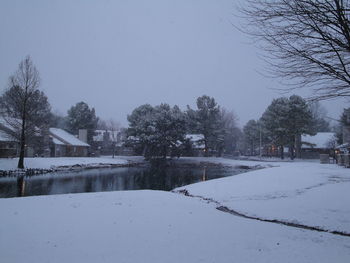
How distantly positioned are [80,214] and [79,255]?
4124mm

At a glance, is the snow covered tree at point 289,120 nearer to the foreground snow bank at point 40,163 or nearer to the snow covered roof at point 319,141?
the snow covered roof at point 319,141

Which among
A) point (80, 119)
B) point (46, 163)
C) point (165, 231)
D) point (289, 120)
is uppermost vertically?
point (80, 119)

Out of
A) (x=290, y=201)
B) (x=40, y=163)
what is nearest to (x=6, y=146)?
(x=40, y=163)

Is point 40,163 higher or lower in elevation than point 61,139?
lower

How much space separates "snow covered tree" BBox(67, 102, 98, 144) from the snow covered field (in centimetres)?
6128

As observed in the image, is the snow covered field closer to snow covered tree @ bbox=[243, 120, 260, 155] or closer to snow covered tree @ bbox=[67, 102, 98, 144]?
snow covered tree @ bbox=[67, 102, 98, 144]

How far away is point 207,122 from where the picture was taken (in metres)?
66.5

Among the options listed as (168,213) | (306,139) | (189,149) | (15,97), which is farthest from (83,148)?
(168,213)

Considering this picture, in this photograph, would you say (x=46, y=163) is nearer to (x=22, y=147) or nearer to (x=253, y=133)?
(x=22, y=147)

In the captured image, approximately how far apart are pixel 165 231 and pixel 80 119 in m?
67.9

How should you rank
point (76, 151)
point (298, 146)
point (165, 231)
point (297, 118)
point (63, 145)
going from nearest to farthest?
point (165, 231), point (297, 118), point (63, 145), point (76, 151), point (298, 146)

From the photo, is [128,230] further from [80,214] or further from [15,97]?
[15,97]

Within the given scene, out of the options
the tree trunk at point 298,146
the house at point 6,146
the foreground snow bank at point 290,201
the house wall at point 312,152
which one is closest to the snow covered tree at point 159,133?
the house at point 6,146

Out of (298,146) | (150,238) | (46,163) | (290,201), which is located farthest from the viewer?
(298,146)
